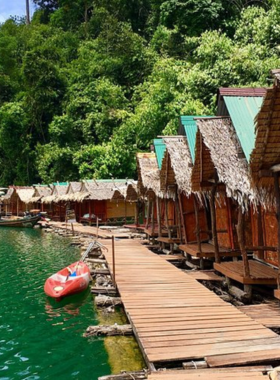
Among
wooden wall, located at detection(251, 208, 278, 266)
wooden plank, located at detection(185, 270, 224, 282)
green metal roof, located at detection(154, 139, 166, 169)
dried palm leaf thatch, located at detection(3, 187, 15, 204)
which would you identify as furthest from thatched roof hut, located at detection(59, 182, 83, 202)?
wooden wall, located at detection(251, 208, 278, 266)

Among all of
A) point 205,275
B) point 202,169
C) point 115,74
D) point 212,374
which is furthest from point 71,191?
point 212,374

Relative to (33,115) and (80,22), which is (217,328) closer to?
(33,115)

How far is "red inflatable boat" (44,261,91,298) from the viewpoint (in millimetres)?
10273

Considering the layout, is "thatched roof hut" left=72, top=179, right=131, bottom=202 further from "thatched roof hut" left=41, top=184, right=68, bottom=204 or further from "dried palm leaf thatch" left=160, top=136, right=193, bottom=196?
"dried palm leaf thatch" left=160, top=136, right=193, bottom=196

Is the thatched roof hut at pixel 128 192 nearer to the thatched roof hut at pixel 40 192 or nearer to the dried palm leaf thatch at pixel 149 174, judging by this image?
the dried palm leaf thatch at pixel 149 174

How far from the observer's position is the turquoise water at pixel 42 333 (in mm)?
6492

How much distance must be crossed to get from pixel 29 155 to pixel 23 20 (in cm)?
2970

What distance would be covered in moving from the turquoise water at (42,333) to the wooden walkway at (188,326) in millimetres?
1017

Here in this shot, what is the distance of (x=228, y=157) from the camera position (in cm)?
783

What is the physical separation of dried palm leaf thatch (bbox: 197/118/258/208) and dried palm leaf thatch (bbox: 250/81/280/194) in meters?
0.41

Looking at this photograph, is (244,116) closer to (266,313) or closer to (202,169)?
(202,169)

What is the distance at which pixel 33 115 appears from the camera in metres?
41.4

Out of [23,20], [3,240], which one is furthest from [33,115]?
[23,20]

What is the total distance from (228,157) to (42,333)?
17.2 feet
